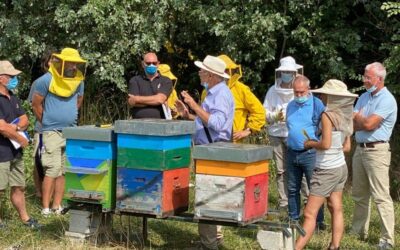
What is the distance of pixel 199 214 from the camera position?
19.4ft

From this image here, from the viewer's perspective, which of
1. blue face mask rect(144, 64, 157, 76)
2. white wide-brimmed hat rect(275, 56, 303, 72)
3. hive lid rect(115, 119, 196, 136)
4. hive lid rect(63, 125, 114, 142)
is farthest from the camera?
blue face mask rect(144, 64, 157, 76)

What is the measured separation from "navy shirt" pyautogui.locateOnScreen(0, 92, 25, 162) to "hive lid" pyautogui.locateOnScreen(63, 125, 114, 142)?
3.71 ft

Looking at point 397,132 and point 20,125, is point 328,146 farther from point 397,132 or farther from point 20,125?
point 397,132

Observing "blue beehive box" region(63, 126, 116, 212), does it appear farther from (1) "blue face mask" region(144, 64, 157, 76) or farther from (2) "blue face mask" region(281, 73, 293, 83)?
(2) "blue face mask" region(281, 73, 293, 83)

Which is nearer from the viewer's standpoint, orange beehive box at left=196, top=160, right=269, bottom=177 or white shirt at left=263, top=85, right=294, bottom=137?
orange beehive box at left=196, top=160, right=269, bottom=177

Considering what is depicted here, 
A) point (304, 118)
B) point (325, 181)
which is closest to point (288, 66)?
point (304, 118)

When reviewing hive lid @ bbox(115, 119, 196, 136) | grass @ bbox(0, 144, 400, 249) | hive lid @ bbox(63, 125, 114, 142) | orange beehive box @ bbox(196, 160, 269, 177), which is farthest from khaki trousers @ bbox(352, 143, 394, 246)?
hive lid @ bbox(63, 125, 114, 142)

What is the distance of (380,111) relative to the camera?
6.85 m

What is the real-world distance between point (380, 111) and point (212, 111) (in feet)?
5.97

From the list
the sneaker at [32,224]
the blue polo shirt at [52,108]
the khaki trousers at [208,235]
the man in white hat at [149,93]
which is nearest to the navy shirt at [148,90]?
the man in white hat at [149,93]

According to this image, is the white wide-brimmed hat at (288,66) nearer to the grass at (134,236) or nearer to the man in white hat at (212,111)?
the man in white hat at (212,111)

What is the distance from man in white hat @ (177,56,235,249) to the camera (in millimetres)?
6406

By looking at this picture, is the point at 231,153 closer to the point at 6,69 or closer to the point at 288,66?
the point at 288,66

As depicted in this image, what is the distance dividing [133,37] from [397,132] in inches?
208
